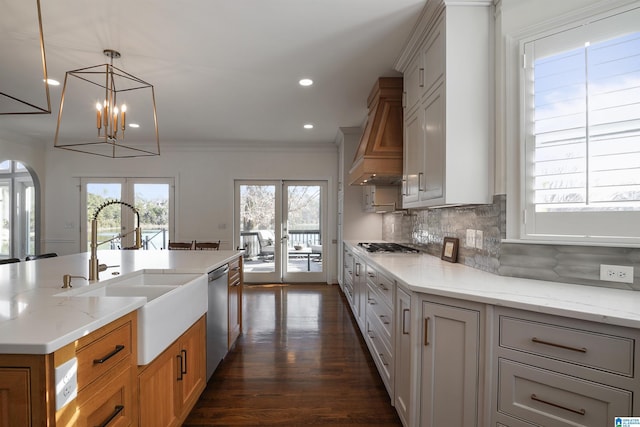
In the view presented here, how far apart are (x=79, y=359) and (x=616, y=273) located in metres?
2.34

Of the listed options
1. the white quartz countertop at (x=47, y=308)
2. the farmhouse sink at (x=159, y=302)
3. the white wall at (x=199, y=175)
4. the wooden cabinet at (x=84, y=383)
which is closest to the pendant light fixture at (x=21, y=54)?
the white quartz countertop at (x=47, y=308)

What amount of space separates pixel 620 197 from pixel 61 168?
7614 millimetres

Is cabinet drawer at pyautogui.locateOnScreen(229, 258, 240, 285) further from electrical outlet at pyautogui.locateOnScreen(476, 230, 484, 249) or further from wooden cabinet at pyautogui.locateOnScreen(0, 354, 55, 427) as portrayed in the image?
electrical outlet at pyautogui.locateOnScreen(476, 230, 484, 249)

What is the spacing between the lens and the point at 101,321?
110 cm

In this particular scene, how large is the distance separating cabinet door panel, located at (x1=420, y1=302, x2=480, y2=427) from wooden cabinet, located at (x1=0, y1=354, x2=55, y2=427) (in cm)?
157

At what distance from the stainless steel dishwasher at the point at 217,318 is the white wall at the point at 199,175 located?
3264mm

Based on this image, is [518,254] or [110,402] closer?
[110,402]

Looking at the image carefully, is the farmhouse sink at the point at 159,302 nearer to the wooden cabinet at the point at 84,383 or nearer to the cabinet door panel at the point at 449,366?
the wooden cabinet at the point at 84,383

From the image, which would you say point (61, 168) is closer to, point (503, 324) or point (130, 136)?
point (130, 136)

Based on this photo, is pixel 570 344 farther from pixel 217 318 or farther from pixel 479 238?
pixel 217 318

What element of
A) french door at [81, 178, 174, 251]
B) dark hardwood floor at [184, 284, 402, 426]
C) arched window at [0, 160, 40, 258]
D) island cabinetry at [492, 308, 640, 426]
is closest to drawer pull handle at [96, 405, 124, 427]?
dark hardwood floor at [184, 284, 402, 426]

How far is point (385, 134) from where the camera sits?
3.02 m

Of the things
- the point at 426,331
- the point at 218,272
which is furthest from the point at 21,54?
the point at 426,331

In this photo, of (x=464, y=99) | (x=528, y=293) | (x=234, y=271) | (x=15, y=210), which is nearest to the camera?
(x=528, y=293)
